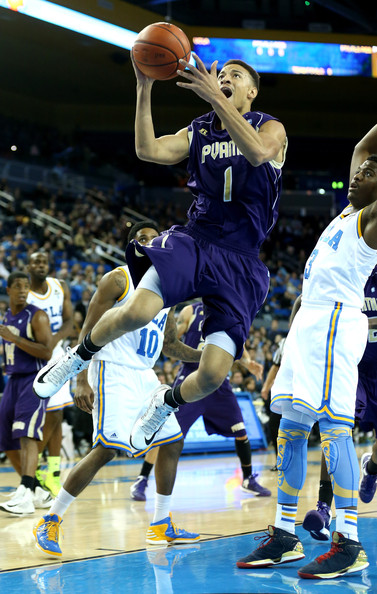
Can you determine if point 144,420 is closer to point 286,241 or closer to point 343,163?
point 286,241

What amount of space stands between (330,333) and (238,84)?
1.54 metres

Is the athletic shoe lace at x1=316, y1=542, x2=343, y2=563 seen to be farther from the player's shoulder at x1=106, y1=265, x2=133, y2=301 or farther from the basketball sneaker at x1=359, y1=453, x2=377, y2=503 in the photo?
the player's shoulder at x1=106, y1=265, x2=133, y2=301

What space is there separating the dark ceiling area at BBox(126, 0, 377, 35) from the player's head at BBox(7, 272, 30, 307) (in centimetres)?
1707

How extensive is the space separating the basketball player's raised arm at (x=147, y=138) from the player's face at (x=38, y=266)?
304cm

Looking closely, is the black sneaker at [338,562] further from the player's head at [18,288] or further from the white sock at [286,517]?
the player's head at [18,288]

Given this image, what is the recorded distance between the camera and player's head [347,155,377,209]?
468 centimetres

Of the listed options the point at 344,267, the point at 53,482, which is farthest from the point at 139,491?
the point at 344,267

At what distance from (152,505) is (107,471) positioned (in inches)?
140

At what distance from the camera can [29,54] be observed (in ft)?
79.4

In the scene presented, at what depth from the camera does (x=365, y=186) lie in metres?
4.68

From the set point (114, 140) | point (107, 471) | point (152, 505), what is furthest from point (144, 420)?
point (114, 140)

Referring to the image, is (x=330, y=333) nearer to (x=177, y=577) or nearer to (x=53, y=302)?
(x=177, y=577)

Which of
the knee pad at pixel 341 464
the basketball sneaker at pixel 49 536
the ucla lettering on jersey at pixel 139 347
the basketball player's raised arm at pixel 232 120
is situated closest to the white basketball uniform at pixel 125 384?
the ucla lettering on jersey at pixel 139 347

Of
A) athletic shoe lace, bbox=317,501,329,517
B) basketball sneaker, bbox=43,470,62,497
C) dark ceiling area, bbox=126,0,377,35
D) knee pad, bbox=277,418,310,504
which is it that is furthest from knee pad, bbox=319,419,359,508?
dark ceiling area, bbox=126,0,377,35
